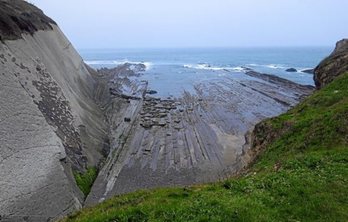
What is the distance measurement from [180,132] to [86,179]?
16.6 metres

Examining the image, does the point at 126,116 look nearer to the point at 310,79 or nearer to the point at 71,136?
the point at 71,136

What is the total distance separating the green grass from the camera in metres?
26.0

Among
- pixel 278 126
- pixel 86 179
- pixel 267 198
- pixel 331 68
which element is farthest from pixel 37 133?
pixel 331 68

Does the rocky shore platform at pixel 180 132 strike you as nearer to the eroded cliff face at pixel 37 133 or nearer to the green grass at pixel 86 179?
the green grass at pixel 86 179

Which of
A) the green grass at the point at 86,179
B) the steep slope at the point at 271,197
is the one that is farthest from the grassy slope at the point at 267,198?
the green grass at the point at 86,179

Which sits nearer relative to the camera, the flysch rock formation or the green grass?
the flysch rock formation

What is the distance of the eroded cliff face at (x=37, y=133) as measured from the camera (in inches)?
783

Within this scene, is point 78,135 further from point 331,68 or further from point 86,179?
point 331,68

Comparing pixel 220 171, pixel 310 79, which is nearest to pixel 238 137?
pixel 220 171

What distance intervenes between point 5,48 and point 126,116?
21781 millimetres

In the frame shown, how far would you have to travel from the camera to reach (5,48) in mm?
30188

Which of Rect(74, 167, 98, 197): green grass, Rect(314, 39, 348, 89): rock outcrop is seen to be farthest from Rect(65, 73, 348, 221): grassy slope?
Rect(314, 39, 348, 89): rock outcrop

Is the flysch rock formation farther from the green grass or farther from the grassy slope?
the grassy slope

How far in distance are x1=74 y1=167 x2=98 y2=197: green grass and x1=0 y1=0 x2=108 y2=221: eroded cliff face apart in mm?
639
